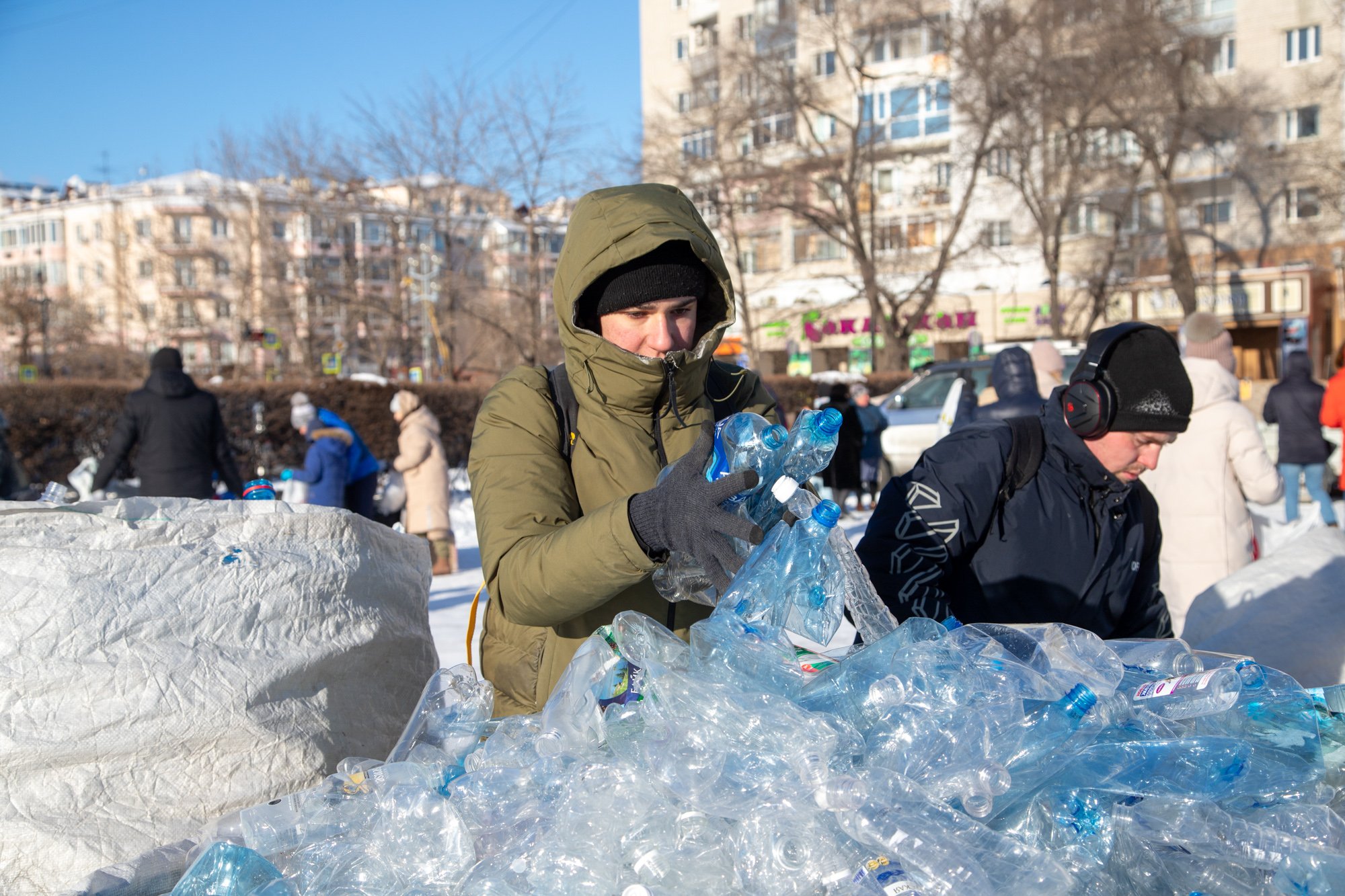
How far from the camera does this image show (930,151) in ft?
130

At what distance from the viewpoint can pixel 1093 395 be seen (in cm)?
242

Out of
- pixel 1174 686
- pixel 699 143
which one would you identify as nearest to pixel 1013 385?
pixel 1174 686

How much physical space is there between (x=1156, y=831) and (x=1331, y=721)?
0.50 m

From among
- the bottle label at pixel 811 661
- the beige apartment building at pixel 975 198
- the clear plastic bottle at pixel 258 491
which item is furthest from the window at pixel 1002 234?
the bottle label at pixel 811 661

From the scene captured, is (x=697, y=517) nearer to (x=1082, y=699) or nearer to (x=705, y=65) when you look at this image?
(x=1082, y=699)

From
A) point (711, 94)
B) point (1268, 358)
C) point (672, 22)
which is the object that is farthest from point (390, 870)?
point (672, 22)

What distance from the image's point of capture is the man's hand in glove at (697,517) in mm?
1530

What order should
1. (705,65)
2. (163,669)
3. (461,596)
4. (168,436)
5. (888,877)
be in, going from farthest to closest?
1. (705,65)
2. (461,596)
3. (168,436)
4. (163,669)
5. (888,877)

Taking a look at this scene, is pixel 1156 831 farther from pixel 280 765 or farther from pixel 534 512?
pixel 280 765

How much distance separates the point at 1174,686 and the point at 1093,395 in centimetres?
86

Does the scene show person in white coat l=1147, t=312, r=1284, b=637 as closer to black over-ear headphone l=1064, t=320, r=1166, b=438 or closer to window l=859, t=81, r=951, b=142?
black over-ear headphone l=1064, t=320, r=1166, b=438

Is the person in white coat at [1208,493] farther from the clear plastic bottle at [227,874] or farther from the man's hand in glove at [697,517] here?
the clear plastic bottle at [227,874]

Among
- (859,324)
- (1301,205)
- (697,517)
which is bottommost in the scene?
(697,517)

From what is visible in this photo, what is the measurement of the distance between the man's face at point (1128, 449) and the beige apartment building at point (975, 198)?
23760 millimetres
